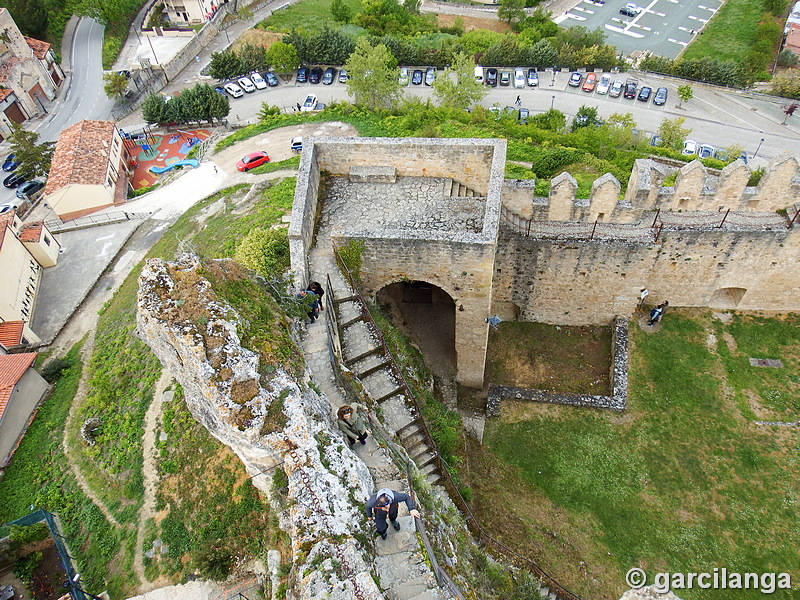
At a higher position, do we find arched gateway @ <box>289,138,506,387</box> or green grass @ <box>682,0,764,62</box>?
arched gateway @ <box>289,138,506,387</box>

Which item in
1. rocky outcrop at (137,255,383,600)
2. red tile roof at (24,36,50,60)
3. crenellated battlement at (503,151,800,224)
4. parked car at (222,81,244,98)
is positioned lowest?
parked car at (222,81,244,98)

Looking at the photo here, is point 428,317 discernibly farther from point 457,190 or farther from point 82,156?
point 82,156

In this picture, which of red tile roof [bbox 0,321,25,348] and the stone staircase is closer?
the stone staircase

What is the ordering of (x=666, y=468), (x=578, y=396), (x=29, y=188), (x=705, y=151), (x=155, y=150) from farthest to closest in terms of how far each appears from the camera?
(x=705, y=151)
(x=155, y=150)
(x=29, y=188)
(x=578, y=396)
(x=666, y=468)

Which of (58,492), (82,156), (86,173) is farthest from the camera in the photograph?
(82,156)

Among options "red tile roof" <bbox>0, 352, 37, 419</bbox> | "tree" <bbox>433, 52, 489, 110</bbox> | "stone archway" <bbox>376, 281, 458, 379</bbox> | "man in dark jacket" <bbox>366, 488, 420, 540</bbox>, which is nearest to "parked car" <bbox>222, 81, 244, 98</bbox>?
"tree" <bbox>433, 52, 489, 110</bbox>

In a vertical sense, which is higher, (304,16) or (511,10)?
(304,16)

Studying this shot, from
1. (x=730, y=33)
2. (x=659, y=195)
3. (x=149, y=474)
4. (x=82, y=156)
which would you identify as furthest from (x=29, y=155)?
(x=730, y=33)

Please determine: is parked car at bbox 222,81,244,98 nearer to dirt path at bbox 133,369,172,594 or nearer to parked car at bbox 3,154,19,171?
parked car at bbox 3,154,19,171
